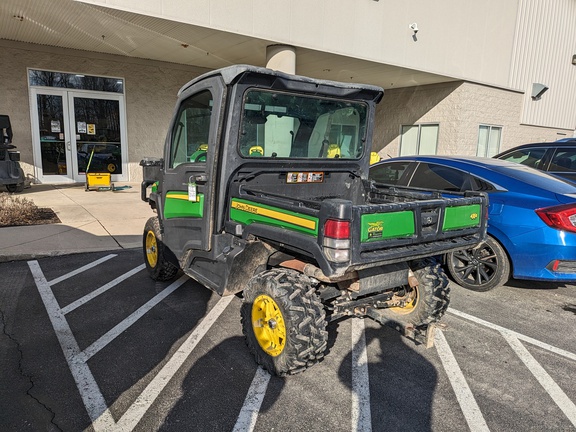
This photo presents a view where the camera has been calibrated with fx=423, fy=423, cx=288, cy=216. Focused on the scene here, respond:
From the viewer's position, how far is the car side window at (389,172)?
5949 millimetres

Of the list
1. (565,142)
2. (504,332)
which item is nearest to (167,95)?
(565,142)

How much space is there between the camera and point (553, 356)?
11.7ft

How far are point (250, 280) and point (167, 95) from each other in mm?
10899

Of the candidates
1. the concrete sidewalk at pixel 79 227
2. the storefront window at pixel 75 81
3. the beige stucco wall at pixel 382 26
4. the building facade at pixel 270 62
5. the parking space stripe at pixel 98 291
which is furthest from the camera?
the storefront window at pixel 75 81

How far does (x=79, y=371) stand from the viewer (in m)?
3.13

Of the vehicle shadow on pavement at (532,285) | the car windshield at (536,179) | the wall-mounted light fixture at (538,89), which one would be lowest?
the vehicle shadow on pavement at (532,285)

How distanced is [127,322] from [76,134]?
9587mm

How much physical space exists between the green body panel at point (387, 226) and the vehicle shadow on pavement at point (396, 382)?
1095mm

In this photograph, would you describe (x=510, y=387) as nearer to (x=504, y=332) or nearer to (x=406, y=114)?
(x=504, y=332)

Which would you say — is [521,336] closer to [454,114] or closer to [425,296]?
[425,296]

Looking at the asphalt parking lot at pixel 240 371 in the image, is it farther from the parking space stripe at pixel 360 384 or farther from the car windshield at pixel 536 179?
the car windshield at pixel 536 179

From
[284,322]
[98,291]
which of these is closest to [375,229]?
[284,322]

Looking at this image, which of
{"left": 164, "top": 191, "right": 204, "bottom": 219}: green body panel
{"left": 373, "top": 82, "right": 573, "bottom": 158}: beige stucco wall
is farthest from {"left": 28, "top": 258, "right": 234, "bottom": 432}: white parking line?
{"left": 373, "top": 82, "right": 573, "bottom": 158}: beige stucco wall

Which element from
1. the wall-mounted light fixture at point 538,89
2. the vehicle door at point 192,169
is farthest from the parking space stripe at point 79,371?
the wall-mounted light fixture at point 538,89
